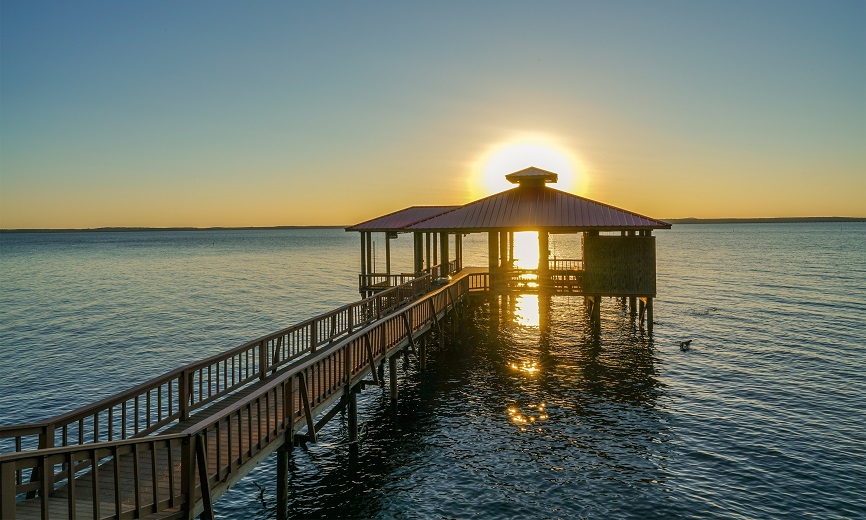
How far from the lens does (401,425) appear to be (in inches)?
671

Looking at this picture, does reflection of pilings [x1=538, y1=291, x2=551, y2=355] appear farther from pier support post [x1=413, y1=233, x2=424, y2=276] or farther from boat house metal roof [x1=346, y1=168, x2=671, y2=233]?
pier support post [x1=413, y1=233, x2=424, y2=276]

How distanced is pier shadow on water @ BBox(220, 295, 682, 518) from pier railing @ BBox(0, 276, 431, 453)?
2.50m

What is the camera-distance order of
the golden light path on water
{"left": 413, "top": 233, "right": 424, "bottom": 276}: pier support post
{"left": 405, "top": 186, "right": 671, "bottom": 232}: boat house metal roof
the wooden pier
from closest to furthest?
the wooden pier < the golden light path on water < {"left": 405, "top": 186, "right": 671, "bottom": 232}: boat house metal roof < {"left": 413, "top": 233, "right": 424, "bottom": 276}: pier support post

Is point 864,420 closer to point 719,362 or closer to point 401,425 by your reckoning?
point 719,362

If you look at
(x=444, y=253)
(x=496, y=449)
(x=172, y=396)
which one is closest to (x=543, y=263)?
(x=444, y=253)

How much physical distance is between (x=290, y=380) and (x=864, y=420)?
1644 centimetres

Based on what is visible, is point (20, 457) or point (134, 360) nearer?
point (20, 457)

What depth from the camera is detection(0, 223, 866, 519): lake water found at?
41.2 ft

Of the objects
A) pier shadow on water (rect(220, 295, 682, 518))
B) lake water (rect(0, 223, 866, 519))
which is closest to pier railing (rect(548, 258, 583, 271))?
lake water (rect(0, 223, 866, 519))

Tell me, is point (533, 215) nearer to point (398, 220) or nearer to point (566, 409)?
point (398, 220)

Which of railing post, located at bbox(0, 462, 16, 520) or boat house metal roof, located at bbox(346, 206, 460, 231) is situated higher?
boat house metal roof, located at bbox(346, 206, 460, 231)

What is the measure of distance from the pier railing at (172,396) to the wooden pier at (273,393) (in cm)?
4

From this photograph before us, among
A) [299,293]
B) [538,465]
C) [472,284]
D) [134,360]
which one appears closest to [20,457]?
[538,465]

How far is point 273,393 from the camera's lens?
13125 millimetres
